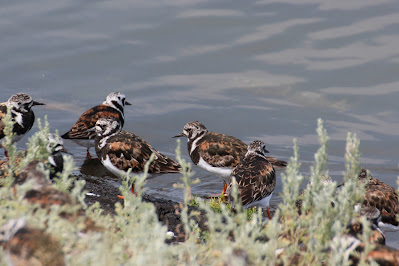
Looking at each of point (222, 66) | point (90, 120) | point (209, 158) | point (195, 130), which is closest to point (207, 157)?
point (209, 158)

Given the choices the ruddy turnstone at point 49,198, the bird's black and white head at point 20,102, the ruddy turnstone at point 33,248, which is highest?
the bird's black and white head at point 20,102

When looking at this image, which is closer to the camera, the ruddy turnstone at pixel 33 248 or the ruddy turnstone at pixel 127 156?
the ruddy turnstone at pixel 33 248

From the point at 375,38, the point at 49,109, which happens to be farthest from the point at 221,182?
the point at 375,38

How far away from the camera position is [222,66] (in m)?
16.0

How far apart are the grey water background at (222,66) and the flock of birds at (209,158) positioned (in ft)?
5.76

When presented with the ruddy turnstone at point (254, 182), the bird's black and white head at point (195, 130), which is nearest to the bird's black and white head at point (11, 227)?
Answer: the ruddy turnstone at point (254, 182)

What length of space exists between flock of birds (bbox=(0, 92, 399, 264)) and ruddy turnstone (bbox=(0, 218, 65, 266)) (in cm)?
387

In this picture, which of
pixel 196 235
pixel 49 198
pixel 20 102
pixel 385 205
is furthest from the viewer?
pixel 20 102

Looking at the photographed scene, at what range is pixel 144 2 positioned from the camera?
1809cm

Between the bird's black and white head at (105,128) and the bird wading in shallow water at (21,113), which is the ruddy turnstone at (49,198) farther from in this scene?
the bird wading in shallow water at (21,113)

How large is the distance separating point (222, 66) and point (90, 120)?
473 centimetres

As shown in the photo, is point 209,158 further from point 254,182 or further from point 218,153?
point 254,182

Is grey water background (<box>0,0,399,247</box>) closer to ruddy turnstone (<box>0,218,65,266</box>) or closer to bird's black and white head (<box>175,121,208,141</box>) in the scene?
bird's black and white head (<box>175,121,208,141</box>)

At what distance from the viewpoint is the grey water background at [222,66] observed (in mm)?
13953
